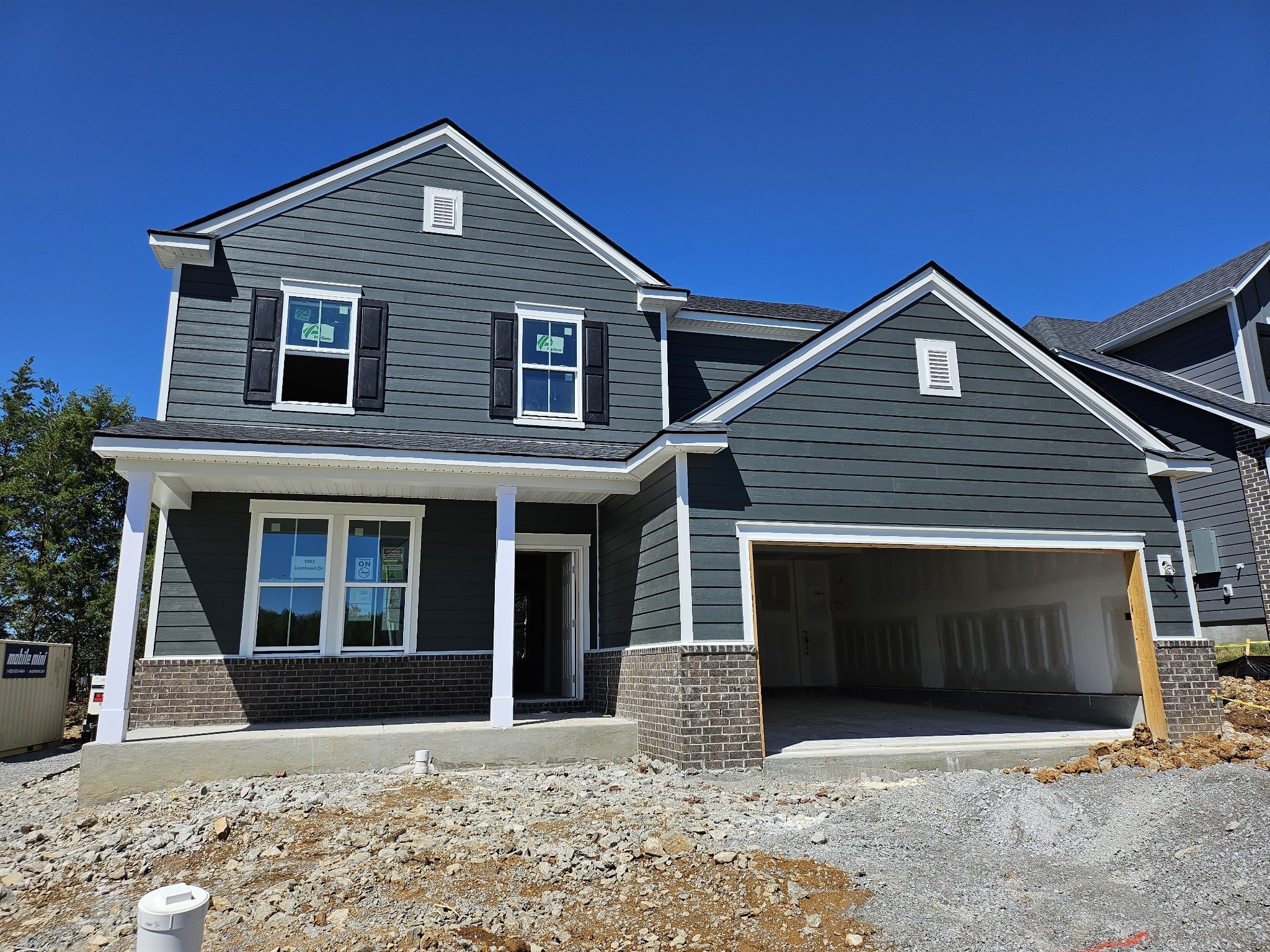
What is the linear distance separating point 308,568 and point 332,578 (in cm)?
34

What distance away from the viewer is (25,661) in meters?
13.3

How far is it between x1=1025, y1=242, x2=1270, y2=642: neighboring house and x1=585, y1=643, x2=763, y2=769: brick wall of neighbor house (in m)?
9.00

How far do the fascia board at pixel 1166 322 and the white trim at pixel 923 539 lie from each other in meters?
7.72

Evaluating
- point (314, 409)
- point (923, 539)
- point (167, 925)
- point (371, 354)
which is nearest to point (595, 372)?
point (371, 354)

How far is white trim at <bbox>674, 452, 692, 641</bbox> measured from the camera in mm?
8468

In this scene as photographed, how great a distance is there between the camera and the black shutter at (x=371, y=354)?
11039 millimetres

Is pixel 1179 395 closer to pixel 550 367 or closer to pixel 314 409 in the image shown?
pixel 550 367

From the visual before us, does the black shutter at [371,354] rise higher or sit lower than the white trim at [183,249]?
lower

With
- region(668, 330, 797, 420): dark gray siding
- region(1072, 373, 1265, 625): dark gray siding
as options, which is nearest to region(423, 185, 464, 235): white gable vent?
region(668, 330, 797, 420): dark gray siding

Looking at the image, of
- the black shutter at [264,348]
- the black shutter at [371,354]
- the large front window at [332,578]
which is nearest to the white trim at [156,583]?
the large front window at [332,578]

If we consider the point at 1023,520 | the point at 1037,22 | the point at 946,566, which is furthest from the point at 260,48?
the point at 946,566

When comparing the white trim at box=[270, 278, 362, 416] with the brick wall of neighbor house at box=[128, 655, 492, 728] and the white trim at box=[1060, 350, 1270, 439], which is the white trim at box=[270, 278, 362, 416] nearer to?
the brick wall of neighbor house at box=[128, 655, 492, 728]

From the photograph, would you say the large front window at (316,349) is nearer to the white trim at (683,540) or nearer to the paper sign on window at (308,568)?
the paper sign on window at (308,568)

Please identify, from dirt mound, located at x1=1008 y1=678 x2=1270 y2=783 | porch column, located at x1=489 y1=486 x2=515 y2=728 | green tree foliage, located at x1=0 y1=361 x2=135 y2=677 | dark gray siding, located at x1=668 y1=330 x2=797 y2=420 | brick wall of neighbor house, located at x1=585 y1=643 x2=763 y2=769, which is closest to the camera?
brick wall of neighbor house, located at x1=585 y1=643 x2=763 y2=769
